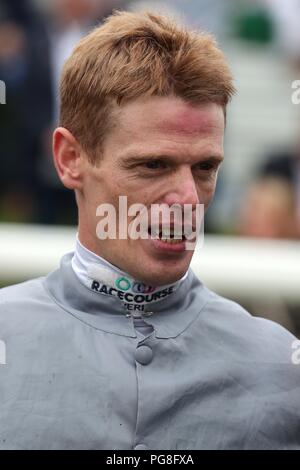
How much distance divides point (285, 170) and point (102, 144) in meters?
4.98

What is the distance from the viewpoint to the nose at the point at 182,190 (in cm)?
282

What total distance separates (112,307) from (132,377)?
0.66ft

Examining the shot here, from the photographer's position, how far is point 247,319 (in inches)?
125

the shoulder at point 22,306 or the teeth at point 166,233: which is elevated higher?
the teeth at point 166,233

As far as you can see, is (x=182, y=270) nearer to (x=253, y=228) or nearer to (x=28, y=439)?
(x=28, y=439)

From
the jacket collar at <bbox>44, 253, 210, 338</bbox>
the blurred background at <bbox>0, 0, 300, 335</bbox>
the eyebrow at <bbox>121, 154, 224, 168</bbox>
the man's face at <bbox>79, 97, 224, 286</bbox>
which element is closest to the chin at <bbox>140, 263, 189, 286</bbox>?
the man's face at <bbox>79, 97, 224, 286</bbox>

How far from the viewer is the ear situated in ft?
9.73

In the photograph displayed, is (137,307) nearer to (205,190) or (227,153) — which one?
(205,190)

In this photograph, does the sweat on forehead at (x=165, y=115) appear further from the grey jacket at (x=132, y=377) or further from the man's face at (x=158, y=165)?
the grey jacket at (x=132, y=377)

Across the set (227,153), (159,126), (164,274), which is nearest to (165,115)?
(159,126)

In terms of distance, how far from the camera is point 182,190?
9.27 ft

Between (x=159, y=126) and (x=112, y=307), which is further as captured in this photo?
(x=112, y=307)

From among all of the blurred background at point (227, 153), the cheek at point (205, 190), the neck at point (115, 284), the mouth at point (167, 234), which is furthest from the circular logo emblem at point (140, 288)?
the blurred background at point (227, 153)

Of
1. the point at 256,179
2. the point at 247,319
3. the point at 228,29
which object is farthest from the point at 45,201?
the point at 247,319
